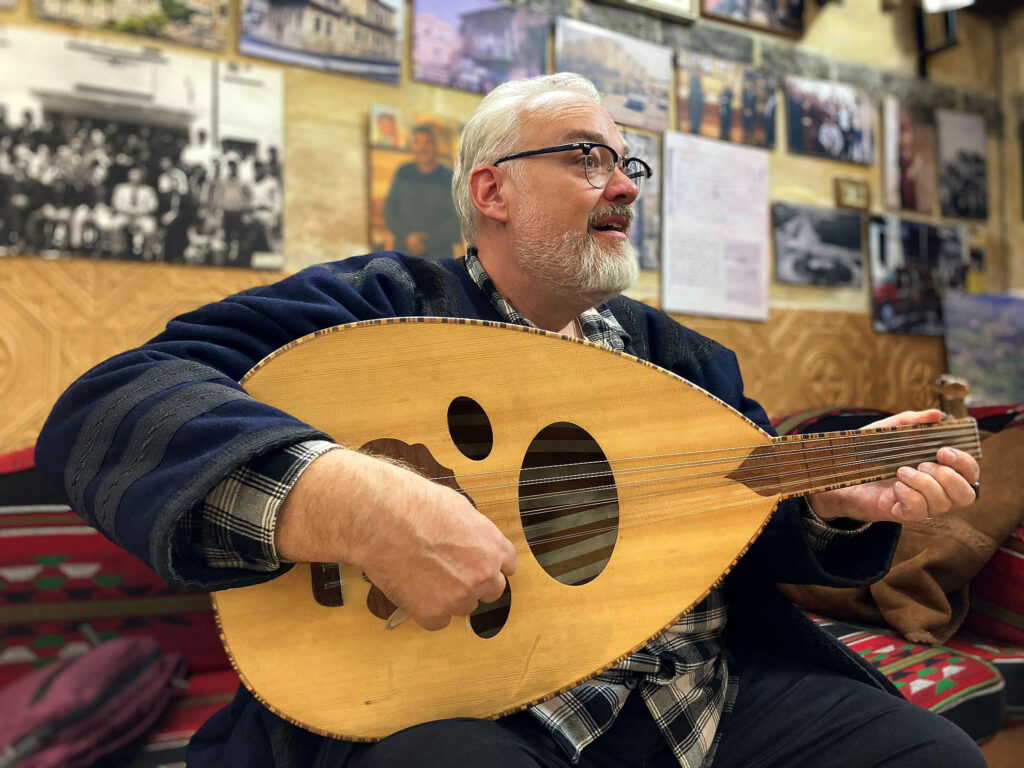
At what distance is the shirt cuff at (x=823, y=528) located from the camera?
1259 mm

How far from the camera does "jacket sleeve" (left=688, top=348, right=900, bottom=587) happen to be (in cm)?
125

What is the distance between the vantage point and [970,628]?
198cm

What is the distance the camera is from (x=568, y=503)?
40.1 inches

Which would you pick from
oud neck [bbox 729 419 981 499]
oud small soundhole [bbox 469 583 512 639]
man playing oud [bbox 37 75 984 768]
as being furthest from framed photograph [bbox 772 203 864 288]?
oud small soundhole [bbox 469 583 512 639]

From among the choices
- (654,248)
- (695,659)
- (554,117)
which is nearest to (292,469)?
(695,659)

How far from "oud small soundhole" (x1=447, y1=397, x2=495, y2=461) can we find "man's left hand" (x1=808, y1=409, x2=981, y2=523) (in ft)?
2.07

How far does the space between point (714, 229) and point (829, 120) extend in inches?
32.0

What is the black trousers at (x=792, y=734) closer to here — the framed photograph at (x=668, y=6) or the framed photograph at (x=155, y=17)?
the framed photograph at (x=155, y=17)

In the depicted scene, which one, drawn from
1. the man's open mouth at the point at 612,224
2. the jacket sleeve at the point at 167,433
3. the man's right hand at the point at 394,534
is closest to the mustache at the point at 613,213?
the man's open mouth at the point at 612,224

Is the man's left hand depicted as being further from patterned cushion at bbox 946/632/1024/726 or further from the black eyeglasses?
patterned cushion at bbox 946/632/1024/726

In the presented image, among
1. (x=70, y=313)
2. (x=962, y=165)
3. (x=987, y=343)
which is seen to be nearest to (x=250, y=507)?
(x=70, y=313)

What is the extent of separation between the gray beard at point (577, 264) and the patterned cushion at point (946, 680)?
3.33 feet

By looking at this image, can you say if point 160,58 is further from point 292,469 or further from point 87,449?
point 292,469

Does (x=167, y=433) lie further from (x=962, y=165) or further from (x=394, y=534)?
(x=962, y=165)
